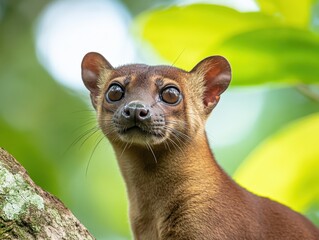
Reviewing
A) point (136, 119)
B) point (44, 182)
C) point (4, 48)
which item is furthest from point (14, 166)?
point (4, 48)

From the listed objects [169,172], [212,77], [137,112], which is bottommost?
[169,172]

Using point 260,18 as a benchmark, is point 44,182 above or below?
below

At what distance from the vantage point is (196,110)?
6.76 meters

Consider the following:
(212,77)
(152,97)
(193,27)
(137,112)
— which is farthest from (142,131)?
(212,77)

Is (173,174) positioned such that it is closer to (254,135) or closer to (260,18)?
(260,18)

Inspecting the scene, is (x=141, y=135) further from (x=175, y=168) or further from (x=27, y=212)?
Result: (x=27, y=212)

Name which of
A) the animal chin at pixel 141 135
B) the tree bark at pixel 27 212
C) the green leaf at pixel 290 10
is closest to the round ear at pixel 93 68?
the animal chin at pixel 141 135

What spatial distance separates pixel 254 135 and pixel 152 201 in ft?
20.8

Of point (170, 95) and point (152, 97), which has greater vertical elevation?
point (170, 95)

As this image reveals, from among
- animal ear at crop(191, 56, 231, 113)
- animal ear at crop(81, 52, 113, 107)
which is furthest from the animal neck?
animal ear at crop(81, 52, 113, 107)

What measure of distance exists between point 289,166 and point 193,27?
1343 millimetres

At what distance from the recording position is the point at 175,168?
639cm

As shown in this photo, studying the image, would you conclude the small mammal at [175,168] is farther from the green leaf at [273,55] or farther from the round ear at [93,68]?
the green leaf at [273,55]

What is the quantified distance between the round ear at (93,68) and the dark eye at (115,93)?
0.72 meters
